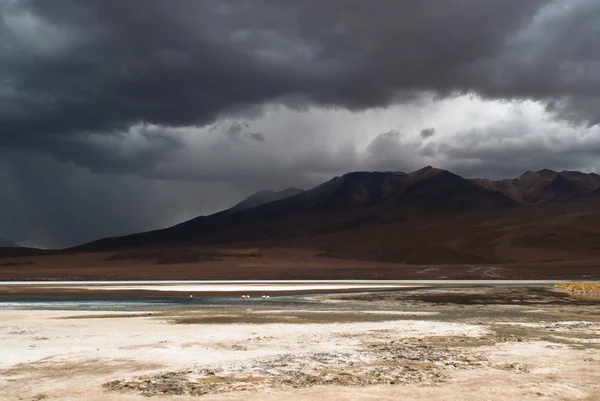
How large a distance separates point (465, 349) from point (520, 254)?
149415mm

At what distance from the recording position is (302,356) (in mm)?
18078

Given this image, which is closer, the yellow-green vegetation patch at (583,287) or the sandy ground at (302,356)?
the sandy ground at (302,356)

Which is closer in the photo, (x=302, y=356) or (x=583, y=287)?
(x=302, y=356)

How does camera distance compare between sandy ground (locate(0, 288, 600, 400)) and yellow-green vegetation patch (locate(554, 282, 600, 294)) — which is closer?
sandy ground (locate(0, 288, 600, 400))

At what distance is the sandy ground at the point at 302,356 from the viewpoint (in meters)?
13.5

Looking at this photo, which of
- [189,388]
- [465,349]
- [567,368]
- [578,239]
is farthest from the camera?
[578,239]

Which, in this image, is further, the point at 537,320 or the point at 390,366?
the point at 537,320

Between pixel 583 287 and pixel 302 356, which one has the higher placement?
pixel 302 356

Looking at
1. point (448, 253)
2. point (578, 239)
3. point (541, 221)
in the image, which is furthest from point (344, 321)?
point (541, 221)

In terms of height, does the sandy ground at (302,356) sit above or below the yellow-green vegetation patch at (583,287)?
above

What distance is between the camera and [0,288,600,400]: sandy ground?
13.5 metres

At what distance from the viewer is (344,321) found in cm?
2838

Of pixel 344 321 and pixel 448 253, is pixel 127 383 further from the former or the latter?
pixel 448 253

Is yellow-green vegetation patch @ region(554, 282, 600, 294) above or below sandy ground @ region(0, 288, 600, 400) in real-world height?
below
